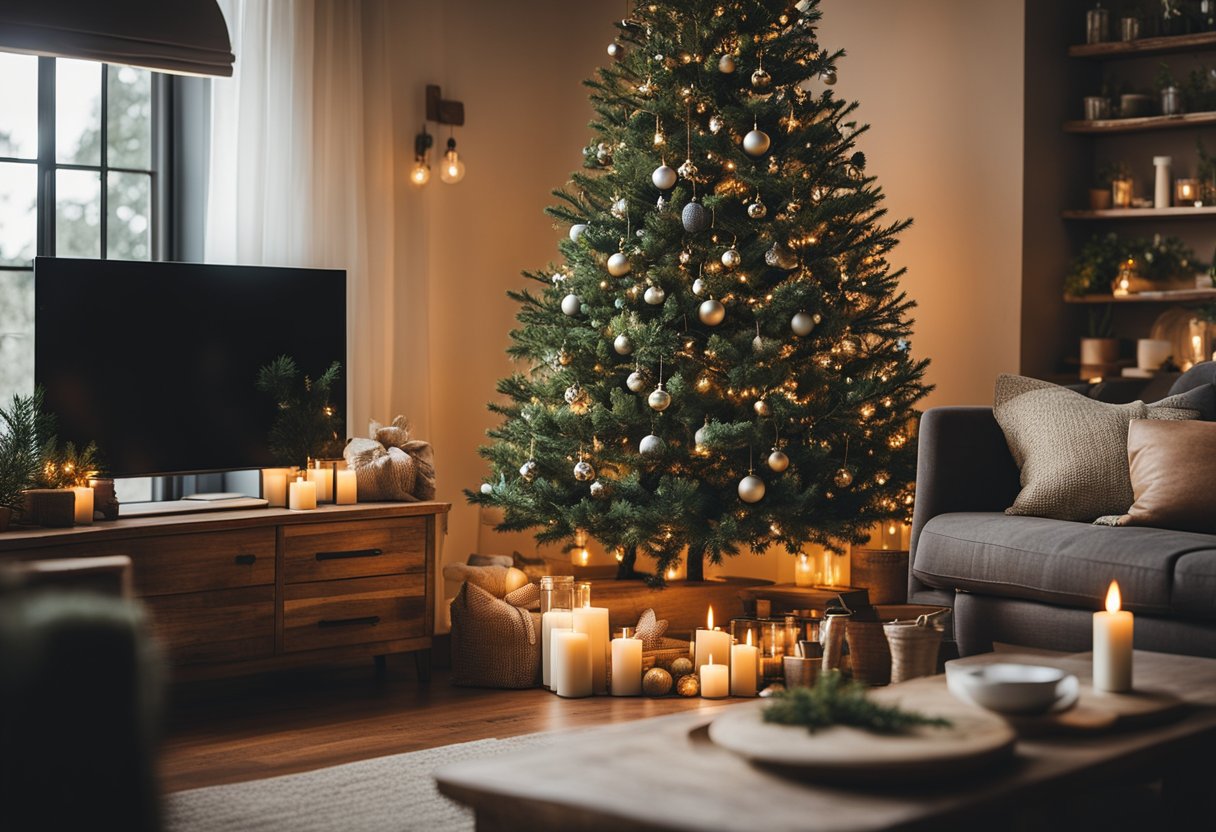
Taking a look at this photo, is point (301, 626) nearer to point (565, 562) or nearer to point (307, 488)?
point (307, 488)

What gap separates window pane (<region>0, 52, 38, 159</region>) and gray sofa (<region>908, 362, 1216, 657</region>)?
2879mm

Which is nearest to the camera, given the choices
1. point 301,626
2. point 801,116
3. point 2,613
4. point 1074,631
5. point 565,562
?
point 2,613

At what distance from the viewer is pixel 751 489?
3.95m

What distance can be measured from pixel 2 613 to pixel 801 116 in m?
3.30

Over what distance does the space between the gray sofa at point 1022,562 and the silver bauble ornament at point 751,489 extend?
449 millimetres

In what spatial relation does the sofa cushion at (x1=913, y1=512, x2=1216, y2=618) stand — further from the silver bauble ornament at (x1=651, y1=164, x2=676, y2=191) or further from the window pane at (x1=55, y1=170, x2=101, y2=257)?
the window pane at (x1=55, y1=170, x2=101, y2=257)

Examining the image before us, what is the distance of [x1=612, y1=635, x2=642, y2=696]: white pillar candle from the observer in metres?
3.89

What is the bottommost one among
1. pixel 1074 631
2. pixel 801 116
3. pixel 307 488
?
pixel 1074 631

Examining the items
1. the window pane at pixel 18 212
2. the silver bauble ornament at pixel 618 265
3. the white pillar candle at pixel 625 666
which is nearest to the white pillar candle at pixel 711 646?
the white pillar candle at pixel 625 666

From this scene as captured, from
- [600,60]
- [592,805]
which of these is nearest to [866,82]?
[600,60]

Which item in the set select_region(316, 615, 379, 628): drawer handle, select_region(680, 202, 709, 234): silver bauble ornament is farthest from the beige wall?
select_region(680, 202, 709, 234): silver bauble ornament

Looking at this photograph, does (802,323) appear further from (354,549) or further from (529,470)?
(354,549)

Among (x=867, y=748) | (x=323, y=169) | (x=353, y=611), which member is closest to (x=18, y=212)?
(x=323, y=169)

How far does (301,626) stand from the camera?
3895 millimetres
